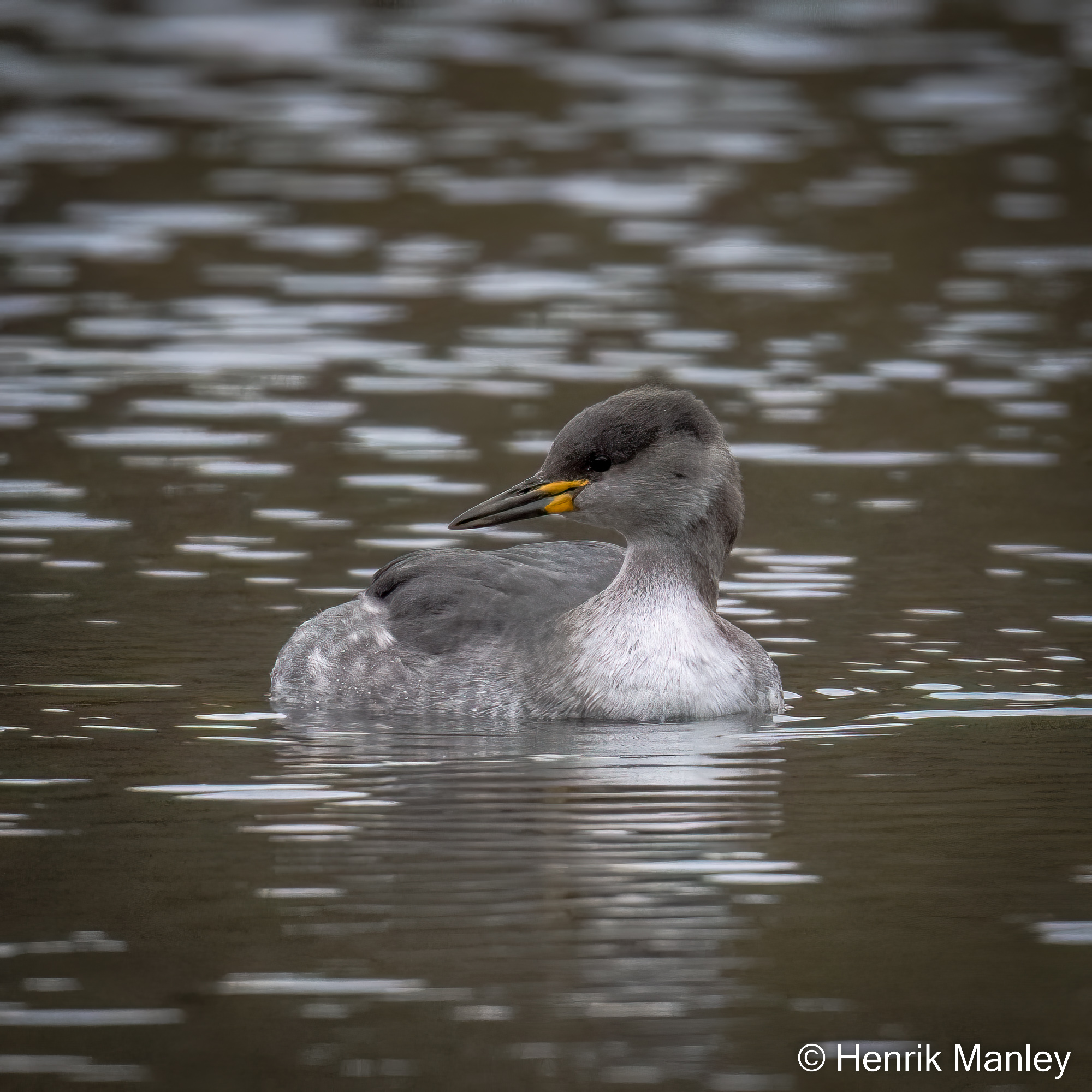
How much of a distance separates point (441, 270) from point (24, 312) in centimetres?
373

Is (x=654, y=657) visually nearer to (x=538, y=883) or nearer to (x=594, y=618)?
(x=594, y=618)

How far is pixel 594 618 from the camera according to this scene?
36.1 feet

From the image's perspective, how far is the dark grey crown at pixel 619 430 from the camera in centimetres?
1108

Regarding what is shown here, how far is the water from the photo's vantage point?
7.31 m

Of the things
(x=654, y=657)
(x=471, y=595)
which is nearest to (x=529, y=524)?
(x=471, y=595)

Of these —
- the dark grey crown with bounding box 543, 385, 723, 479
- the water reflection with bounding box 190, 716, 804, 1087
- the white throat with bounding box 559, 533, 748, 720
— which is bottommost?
the water reflection with bounding box 190, 716, 804, 1087

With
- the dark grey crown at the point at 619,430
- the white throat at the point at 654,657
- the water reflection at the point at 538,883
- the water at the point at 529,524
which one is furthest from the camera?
the dark grey crown at the point at 619,430

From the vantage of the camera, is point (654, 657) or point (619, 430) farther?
point (619, 430)

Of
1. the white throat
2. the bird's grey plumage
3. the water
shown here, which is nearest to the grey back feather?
the bird's grey plumage

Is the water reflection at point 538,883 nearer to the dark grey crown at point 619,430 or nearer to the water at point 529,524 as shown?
the water at point 529,524

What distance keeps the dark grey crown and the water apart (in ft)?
4.21

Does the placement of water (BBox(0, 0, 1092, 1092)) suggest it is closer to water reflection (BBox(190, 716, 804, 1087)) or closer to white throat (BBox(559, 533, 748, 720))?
water reflection (BBox(190, 716, 804, 1087))

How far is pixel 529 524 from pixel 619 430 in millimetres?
4044

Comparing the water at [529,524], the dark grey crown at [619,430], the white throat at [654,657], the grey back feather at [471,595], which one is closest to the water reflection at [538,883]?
the water at [529,524]
